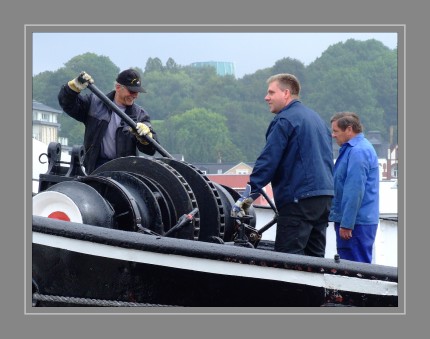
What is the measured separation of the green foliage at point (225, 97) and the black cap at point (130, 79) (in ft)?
0.19

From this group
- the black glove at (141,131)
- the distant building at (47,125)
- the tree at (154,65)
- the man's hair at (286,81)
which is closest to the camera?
the man's hair at (286,81)

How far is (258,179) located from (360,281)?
112 cm

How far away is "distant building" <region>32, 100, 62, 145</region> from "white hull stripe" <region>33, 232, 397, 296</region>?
102 cm

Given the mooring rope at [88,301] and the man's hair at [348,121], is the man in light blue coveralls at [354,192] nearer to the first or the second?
the man's hair at [348,121]

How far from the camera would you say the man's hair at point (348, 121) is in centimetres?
852

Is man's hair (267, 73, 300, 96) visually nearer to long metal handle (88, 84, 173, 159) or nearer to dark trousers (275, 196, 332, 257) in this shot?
dark trousers (275, 196, 332, 257)

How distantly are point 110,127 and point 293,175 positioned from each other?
5.83 ft

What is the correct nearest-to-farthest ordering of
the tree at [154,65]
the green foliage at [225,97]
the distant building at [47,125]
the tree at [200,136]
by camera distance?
the tree at [154,65], the distant building at [47,125], the green foliage at [225,97], the tree at [200,136]

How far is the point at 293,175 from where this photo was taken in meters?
7.02

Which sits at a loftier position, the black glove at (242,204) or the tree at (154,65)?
the tree at (154,65)

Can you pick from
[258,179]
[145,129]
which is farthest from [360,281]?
[145,129]

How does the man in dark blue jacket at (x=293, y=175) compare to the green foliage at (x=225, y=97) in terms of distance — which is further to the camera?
the green foliage at (x=225, y=97)

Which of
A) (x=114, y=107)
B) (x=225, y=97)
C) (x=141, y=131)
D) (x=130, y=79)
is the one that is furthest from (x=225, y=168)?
(x=114, y=107)

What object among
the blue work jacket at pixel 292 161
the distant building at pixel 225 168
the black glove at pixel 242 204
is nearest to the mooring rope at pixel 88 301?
the black glove at pixel 242 204
